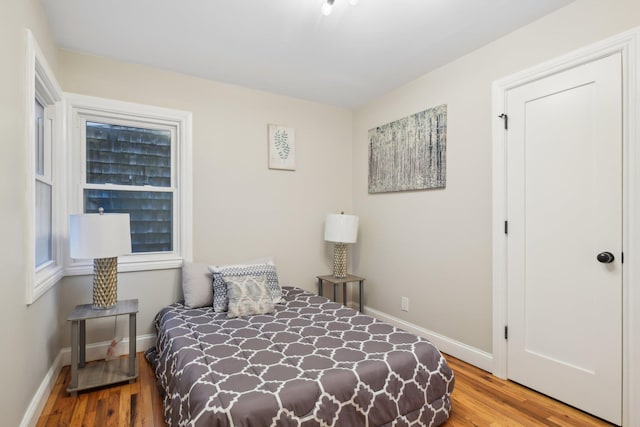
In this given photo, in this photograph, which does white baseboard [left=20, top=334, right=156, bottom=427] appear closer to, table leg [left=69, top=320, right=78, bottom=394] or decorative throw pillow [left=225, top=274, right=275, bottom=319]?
table leg [left=69, top=320, right=78, bottom=394]

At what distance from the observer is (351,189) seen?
Result: 13.1 feet

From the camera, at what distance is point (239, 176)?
3.28 metres

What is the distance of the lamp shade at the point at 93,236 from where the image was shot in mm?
2180

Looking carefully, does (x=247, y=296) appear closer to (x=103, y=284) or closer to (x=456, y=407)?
(x=103, y=284)

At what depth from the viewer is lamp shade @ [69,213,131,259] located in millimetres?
2180

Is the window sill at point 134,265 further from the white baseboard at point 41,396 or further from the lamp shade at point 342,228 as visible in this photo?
the lamp shade at point 342,228

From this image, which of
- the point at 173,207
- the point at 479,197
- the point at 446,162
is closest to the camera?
the point at 479,197

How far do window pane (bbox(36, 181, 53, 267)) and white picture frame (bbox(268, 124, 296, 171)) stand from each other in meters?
1.85

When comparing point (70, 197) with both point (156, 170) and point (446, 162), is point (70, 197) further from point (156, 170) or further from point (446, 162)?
point (446, 162)

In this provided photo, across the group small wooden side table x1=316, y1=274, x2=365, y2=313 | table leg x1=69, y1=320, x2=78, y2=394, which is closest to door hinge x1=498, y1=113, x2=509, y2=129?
small wooden side table x1=316, y1=274, x2=365, y2=313

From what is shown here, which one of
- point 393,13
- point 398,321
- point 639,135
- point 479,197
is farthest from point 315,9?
point 398,321

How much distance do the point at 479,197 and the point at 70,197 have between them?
10.5ft

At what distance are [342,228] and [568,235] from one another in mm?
1900

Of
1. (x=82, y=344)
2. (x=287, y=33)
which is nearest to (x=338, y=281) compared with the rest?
(x=82, y=344)
